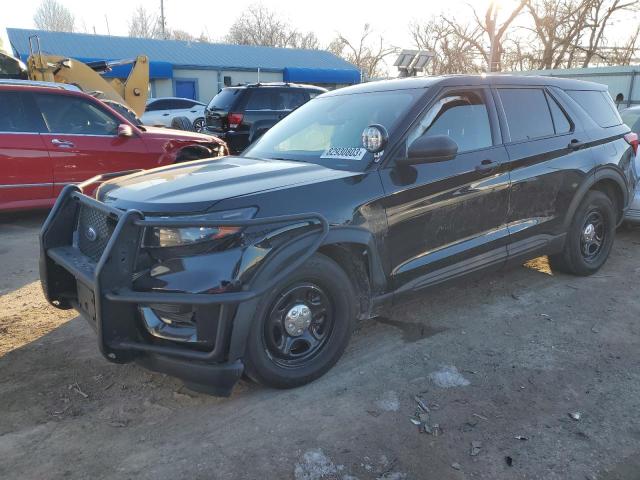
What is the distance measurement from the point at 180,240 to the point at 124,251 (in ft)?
0.90

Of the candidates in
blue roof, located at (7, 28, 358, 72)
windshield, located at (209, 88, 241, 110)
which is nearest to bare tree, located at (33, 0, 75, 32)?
blue roof, located at (7, 28, 358, 72)

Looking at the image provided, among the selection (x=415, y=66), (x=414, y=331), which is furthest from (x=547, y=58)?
(x=414, y=331)

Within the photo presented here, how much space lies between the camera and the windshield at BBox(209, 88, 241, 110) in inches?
451

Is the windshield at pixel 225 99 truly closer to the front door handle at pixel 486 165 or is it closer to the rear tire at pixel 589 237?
the rear tire at pixel 589 237

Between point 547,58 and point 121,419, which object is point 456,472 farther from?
point 547,58

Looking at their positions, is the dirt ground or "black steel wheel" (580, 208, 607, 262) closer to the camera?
the dirt ground

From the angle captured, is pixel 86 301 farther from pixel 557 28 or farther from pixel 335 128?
pixel 557 28

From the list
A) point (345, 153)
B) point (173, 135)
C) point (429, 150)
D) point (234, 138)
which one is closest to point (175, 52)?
point (234, 138)

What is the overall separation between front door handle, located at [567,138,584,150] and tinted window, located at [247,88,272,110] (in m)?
8.02

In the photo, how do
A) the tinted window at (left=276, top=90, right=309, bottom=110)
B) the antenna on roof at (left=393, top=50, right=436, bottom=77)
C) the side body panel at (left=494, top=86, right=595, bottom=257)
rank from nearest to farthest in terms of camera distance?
the side body panel at (left=494, top=86, right=595, bottom=257)
the antenna on roof at (left=393, top=50, right=436, bottom=77)
the tinted window at (left=276, top=90, right=309, bottom=110)

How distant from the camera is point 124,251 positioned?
2650 mm

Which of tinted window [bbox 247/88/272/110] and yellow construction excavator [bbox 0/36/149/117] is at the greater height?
yellow construction excavator [bbox 0/36/149/117]

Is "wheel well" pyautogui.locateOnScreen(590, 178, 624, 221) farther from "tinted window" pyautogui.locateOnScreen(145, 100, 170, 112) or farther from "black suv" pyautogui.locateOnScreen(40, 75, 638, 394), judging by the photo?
"tinted window" pyautogui.locateOnScreen(145, 100, 170, 112)

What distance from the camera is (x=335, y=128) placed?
12.9 feet
